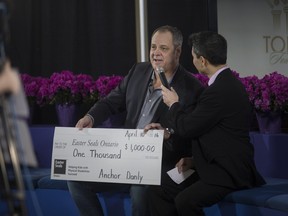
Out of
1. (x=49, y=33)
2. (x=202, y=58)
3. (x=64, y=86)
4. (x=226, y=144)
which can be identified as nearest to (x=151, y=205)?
(x=226, y=144)

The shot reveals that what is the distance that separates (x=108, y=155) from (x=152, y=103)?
0.36 meters

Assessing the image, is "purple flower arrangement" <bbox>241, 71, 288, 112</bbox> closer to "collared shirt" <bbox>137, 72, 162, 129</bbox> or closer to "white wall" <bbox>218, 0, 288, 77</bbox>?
"collared shirt" <bbox>137, 72, 162, 129</bbox>

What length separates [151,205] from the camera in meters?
3.42

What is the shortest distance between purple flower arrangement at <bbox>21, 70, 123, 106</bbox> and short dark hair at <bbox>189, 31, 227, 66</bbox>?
1.20 m

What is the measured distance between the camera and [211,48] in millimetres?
3225

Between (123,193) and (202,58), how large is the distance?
3.17 ft

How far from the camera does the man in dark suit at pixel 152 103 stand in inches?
135

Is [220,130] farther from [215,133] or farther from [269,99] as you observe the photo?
[269,99]

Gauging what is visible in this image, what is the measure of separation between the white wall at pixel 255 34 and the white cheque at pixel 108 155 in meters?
2.25

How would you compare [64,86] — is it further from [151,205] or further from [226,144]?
[226,144]

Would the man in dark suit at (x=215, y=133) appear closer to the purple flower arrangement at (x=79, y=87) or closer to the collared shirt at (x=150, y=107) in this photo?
the collared shirt at (x=150, y=107)

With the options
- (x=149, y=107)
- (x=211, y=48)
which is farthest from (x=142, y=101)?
(x=211, y=48)

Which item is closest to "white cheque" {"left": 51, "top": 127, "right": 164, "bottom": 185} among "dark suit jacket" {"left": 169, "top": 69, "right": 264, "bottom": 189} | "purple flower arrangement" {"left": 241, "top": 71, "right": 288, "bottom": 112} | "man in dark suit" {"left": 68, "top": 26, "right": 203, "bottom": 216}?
"man in dark suit" {"left": 68, "top": 26, "right": 203, "bottom": 216}

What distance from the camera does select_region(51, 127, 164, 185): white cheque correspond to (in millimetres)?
3293
